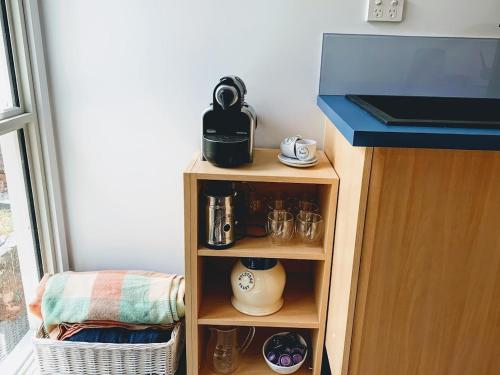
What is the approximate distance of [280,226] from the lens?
4.41ft

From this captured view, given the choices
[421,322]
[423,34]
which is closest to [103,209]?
[421,322]

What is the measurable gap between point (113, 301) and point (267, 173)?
2.23ft

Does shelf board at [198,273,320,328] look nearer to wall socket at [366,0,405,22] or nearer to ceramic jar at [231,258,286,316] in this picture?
ceramic jar at [231,258,286,316]

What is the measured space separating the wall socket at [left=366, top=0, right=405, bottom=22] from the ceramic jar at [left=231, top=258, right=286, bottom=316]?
0.85 meters

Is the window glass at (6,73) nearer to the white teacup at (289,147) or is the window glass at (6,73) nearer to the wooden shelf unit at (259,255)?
the wooden shelf unit at (259,255)

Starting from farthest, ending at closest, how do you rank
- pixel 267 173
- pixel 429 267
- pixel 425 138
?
pixel 267 173 < pixel 429 267 < pixel 425 138

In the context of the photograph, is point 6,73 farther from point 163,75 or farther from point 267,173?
point 267,173

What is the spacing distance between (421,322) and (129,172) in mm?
1078

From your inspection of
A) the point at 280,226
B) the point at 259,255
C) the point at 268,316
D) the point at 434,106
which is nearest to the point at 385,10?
the point at 434,106

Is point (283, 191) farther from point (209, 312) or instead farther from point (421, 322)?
point (421, 322)

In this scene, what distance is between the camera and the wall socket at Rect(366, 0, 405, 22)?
4.64 feet

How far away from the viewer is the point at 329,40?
1.47 metres

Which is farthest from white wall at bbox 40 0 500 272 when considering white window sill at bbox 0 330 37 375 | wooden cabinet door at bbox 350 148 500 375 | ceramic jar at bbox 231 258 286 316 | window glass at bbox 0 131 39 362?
wooden cabinet door at bbox 350 148 500 375

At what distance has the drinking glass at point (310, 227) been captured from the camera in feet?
4.41
